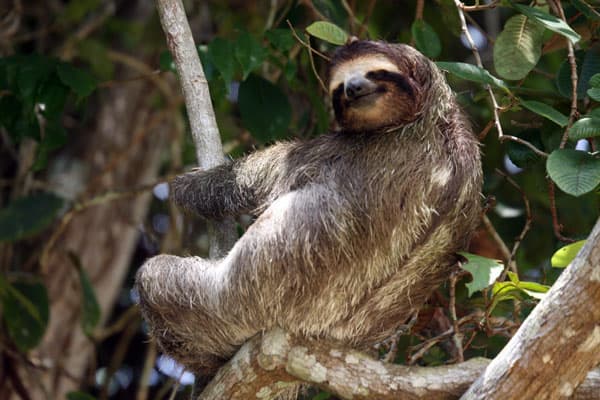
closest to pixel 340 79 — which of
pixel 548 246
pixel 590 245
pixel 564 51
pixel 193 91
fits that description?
pixel 193 91

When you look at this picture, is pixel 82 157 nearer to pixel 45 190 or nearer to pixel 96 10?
pixel 45 190

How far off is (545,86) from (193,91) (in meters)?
4.60

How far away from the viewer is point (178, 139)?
10734 mm

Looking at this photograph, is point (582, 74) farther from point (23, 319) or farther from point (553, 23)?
point (23, 319)

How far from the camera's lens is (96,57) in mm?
9914

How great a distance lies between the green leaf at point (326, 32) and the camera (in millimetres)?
5891

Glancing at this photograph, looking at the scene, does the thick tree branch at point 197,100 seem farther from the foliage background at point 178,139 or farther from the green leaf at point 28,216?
the green leaf at point 28,216

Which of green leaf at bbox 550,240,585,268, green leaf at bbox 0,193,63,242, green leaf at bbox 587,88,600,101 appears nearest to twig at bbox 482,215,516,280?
green leaf at bbox 550,240,585,268

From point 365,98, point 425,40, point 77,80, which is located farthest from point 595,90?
point 77,80

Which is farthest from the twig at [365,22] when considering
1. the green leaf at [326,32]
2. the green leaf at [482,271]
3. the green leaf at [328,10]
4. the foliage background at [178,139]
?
the green leaf at [482,271]

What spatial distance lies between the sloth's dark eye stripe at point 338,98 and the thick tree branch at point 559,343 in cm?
199

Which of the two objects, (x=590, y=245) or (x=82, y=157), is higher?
(x=590, y=245)

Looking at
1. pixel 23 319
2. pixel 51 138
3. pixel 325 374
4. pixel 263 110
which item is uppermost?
pixel 263 110

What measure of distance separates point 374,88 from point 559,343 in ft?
6.66
